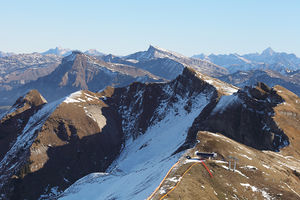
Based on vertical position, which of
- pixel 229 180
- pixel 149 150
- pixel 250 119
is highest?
pixel 229 180

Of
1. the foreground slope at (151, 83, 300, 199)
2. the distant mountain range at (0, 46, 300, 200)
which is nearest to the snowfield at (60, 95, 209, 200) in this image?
the distant mountain range at (0, 46, 300, 200)

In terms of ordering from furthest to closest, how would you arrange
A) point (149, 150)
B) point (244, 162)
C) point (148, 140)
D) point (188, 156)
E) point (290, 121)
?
point (148, 140)
point (149, 150)
point (290, 121)
point (244, 162)
point (188, 156)

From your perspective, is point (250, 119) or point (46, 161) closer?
point (250, 119)

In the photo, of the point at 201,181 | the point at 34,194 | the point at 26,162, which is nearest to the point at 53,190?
the point at 34,194

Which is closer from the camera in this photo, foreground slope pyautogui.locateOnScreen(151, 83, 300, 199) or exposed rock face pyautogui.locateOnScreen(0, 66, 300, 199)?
foreground slope pyautogui.locateOnScreen(151, 83, 300, 199)

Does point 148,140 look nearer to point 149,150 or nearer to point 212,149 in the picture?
point 149,150

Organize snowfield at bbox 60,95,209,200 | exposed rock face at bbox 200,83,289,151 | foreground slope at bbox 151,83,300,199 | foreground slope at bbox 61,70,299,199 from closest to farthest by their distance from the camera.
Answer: foreground slope at bbox 151,83,300,199, foreground slope at bbox 61,70,299,199, snowfield at bbox 60,95,209,200, exposed rock face at bbox 200,83,289,151

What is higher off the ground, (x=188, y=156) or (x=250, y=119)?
(x=188, y=156)

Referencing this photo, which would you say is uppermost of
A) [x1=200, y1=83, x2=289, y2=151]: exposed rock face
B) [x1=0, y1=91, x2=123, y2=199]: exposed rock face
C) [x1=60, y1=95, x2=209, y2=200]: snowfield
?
[x1=200, y1=83, x2=289, y2=151]: exposed rock face

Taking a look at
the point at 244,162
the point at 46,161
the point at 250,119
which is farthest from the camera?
the point at 46,161

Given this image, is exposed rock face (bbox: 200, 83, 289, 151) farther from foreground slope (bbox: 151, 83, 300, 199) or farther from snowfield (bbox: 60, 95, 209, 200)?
snowfield (bbox: 60, 95, 209, 200)

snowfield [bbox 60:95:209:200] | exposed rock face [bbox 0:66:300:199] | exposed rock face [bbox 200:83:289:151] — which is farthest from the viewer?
exposed rock face [bbox 0:66:300:199]

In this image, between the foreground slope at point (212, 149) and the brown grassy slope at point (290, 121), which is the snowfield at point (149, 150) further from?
the brown grassy slope at point (290, 121)

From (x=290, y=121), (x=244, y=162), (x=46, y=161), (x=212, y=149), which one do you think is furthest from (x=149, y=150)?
(x=244, y=162)
